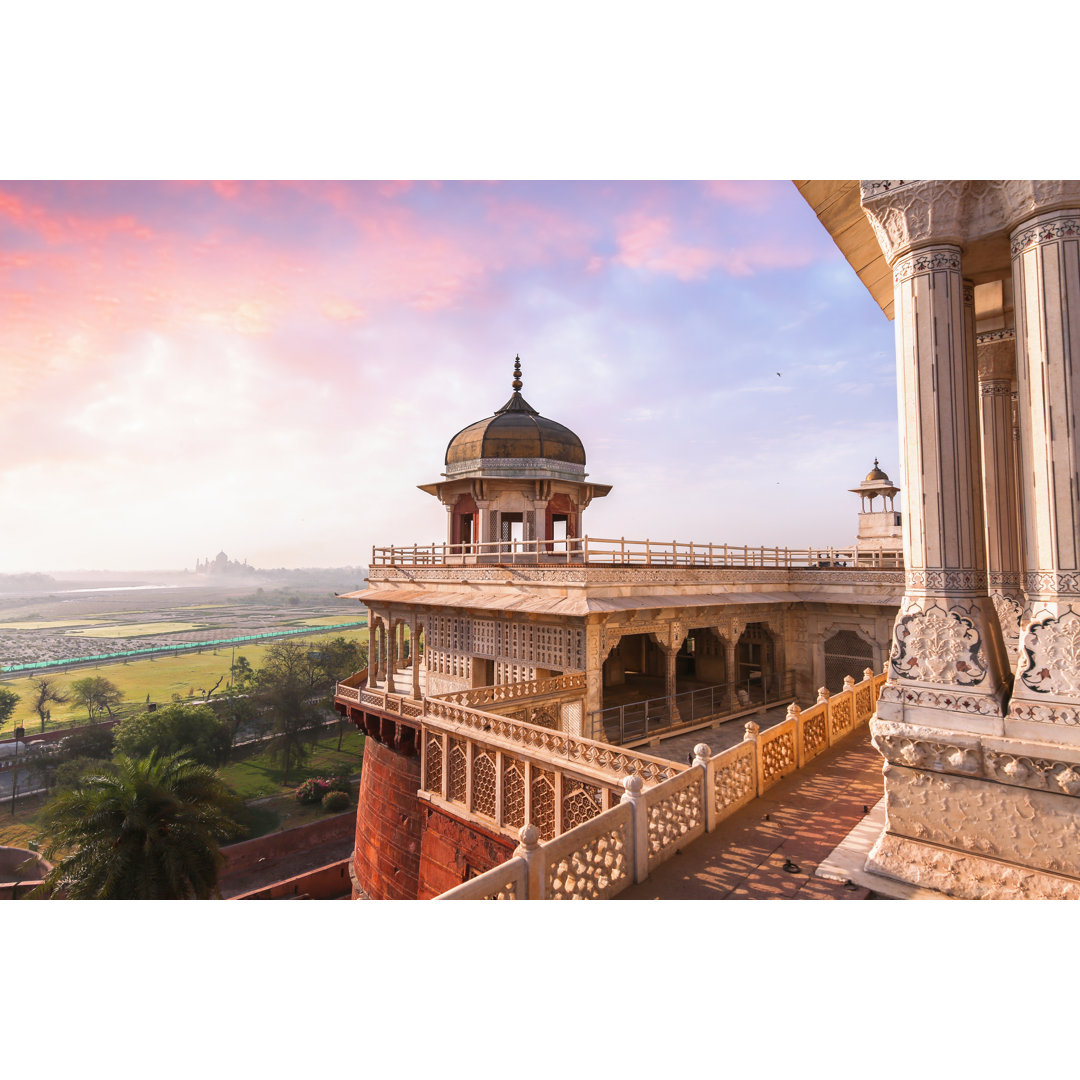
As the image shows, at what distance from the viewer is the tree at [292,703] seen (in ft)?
156

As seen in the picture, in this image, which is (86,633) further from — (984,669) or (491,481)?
(984,669)

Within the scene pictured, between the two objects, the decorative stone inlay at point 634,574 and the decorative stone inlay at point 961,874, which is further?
the decorative stone inlay at point 634,574

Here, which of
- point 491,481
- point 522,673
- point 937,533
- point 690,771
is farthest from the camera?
point 491,481

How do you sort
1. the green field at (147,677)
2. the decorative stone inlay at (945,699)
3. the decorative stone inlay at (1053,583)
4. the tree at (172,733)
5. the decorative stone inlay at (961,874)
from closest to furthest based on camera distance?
the decorative stone inlay at (961,874), the decorative stone inlay at (1053,583), the decorative stone inlay at (945,699), the tree at (172,733), the green field at (147,677)

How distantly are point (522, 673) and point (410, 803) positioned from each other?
13.6ft

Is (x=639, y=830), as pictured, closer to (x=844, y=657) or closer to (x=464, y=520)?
(x=844, y=657)

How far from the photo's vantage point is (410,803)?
13.4 m

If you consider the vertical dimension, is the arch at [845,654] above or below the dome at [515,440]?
below

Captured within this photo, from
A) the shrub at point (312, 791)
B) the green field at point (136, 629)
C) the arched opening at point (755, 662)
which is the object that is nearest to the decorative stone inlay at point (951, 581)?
the arched opening at point (755, 662)

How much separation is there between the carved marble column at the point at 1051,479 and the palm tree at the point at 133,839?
17.5 m

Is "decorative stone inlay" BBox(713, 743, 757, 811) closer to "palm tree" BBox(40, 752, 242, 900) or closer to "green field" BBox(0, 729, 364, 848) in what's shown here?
"palm tree" BBox(40, 752, 242, 900)

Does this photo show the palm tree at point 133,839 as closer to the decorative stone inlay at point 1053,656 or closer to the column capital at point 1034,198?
the decorative stone inlay at point 1053,656

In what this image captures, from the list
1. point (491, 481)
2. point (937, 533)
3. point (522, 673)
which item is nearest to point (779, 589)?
point (522, 673)

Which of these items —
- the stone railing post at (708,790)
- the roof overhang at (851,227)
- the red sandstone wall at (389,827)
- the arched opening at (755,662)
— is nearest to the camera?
the roof overhang at (851,227)
